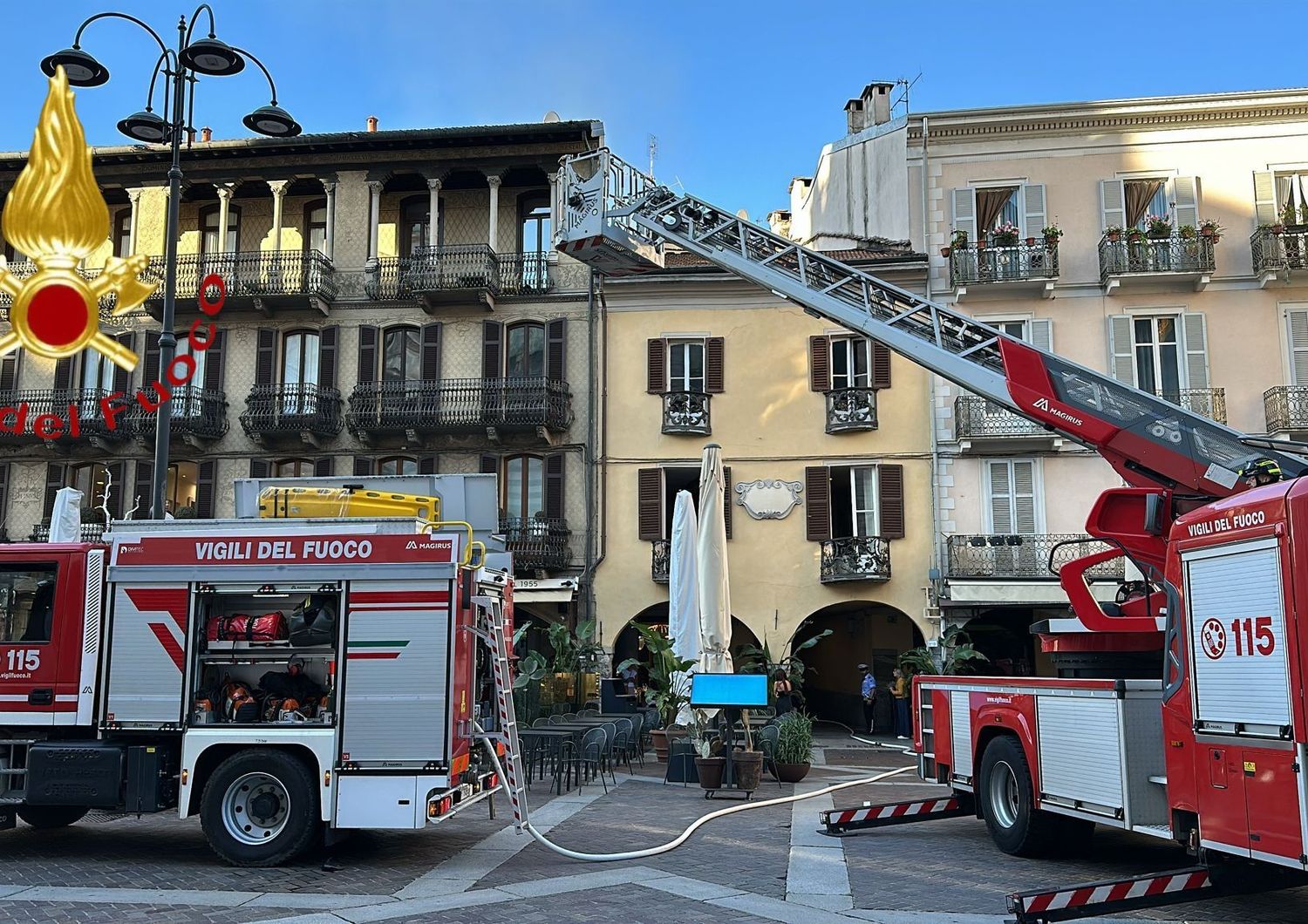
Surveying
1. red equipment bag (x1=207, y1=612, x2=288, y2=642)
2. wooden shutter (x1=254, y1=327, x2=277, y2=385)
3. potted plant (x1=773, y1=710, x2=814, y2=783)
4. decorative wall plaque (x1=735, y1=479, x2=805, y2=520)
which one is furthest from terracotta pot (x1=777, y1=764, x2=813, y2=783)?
wooden shutter (x1=254, y1=327, x2=277, y2=385)

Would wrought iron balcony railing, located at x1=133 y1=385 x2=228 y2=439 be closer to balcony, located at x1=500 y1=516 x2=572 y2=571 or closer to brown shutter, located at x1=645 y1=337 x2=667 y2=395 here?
balcony, located at x1=500 y1=516 x2=572 y2=571

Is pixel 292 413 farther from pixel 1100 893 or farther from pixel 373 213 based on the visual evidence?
pixel 1100 893

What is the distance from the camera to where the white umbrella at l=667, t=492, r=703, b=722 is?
55.9 feet

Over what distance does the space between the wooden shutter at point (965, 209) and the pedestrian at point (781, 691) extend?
36.3 feet

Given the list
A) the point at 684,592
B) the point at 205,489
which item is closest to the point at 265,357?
the point at 205,489

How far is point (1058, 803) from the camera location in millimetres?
9250

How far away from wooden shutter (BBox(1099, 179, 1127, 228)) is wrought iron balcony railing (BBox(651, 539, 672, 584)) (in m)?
11.8

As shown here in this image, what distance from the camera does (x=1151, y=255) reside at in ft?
83.2

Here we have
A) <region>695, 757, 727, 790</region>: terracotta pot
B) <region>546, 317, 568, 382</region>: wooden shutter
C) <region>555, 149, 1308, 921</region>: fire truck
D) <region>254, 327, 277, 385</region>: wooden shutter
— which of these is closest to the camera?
<region>555, 149, 1308, 921</region>: fire truck

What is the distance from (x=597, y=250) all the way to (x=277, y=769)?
7615mm

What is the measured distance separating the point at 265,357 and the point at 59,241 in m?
19.9

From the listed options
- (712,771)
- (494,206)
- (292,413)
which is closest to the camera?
(712,771)

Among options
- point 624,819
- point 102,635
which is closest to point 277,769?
point 102,635

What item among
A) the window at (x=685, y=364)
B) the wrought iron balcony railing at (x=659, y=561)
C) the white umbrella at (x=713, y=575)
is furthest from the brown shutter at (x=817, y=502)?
the white umbrella at (x=713, y=575)
